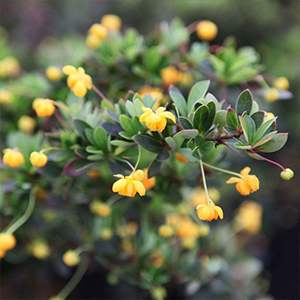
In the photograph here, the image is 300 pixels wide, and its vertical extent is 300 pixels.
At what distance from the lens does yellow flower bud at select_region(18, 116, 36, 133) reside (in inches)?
38.6

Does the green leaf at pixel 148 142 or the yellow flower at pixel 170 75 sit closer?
the green leaf at pixel 148 142

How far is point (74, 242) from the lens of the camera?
0.99 metres

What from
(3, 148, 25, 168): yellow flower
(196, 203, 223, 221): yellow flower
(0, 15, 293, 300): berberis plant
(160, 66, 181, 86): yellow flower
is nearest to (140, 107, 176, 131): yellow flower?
(0, 15, 293, 300): berberis plant

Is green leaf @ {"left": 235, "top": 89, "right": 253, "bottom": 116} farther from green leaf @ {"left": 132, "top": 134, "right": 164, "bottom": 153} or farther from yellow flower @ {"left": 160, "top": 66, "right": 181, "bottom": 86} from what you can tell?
yellow flower @ {"left": 160, "top": 66, "right": 181, "bottom": 86}

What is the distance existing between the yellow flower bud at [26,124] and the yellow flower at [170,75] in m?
0.38


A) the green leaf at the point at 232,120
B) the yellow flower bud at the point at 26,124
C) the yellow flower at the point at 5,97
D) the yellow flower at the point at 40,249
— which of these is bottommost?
the yellow flower at the point at 40,249

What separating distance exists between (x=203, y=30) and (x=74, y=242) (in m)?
0.69

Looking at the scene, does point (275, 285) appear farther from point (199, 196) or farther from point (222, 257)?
point (199, 196)

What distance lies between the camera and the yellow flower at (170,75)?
0.99 meters

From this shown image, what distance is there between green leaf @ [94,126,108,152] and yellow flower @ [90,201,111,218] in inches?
9.3

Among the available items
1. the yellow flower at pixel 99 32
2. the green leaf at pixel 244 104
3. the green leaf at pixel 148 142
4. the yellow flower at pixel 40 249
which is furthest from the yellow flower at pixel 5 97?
the green leaf at pixel 244 104

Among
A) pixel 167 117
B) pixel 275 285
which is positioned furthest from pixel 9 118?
pixel 275 285

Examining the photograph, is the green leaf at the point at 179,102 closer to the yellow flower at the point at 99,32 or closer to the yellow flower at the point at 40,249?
the yellow flower at the point at 99,32

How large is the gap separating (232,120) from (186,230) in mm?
473
